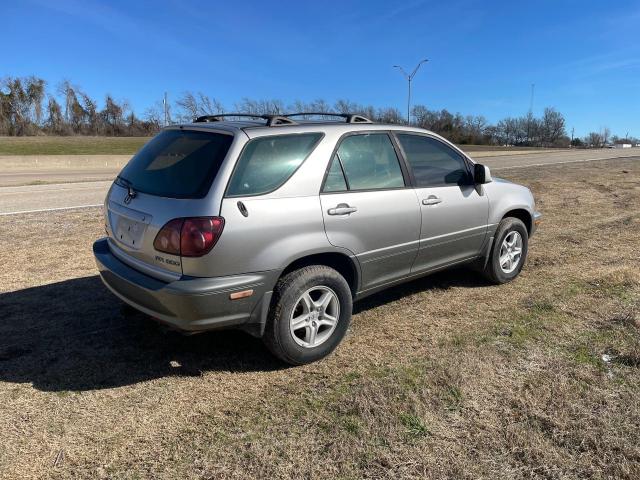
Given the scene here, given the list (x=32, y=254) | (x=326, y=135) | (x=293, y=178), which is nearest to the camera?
(x=293, y=178)

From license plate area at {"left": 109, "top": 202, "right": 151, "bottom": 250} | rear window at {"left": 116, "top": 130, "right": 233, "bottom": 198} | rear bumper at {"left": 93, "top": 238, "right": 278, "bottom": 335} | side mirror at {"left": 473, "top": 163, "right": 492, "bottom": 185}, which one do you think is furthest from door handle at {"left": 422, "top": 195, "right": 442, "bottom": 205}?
license plate area at {"left": 109, "top": 202, "right": 151, "bottom": 250}

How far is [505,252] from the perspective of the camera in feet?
17.3

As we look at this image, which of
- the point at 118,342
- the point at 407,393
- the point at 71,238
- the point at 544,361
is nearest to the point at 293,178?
the point at 407,393

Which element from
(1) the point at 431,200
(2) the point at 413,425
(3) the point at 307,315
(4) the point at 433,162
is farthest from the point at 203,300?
(4) the point at 433,162

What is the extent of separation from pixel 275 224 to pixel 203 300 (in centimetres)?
67

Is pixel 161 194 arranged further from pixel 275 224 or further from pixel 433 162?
pixel 433 162

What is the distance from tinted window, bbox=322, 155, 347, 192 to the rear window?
764 millimetres

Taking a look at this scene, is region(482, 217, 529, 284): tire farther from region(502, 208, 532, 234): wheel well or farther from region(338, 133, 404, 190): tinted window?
region(338, 133, 404, 190): tinted window

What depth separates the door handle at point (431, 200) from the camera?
4.27 meters

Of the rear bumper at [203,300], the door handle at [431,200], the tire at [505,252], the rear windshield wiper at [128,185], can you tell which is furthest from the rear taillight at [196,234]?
the tire at [505,252]

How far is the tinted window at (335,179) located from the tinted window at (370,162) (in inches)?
2.3

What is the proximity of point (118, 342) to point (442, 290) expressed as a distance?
3.11 m

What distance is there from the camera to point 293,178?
3426mm

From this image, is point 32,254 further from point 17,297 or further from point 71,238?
point 17,297
